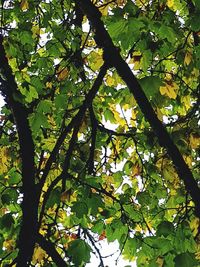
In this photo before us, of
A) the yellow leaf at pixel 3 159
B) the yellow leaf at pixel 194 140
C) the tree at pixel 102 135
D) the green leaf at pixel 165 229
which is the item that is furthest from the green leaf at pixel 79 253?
the yellow leaf at pixel 3 159

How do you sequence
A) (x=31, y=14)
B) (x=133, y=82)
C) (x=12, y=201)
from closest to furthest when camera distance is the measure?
(x=133, y=82) → (x=12, y=201) → (x=31, y=14)

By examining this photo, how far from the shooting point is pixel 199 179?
4590mm

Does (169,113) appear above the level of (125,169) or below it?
above

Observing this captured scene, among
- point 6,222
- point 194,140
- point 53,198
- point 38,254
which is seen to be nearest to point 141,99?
point 53,198

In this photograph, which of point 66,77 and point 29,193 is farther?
point 66,77

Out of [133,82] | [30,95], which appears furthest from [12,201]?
[133,82]

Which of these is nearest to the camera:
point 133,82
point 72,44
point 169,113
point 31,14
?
point 133,82

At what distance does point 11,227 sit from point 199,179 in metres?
2.10

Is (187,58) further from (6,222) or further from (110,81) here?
(6,222)

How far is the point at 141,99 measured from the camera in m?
2.90

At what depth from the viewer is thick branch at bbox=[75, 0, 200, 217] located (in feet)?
9.46

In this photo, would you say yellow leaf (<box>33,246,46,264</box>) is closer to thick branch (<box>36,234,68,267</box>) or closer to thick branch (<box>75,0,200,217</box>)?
thick branch (<box>36,234,68,267</box>)

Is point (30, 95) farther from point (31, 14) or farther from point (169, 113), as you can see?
point (169, 113)

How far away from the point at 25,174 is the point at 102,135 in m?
1.65
